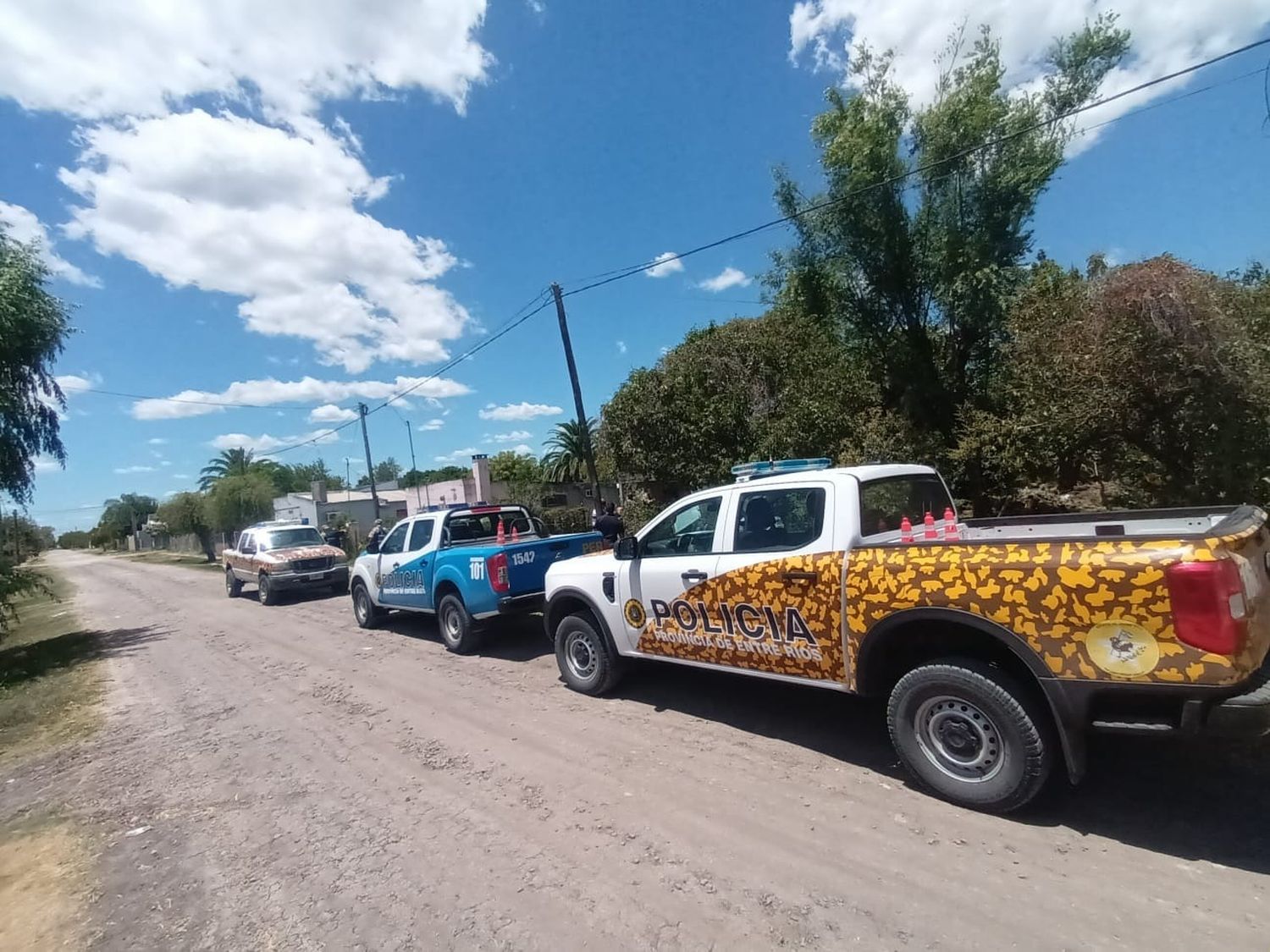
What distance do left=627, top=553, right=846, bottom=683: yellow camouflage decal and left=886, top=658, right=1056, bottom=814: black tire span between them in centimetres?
50

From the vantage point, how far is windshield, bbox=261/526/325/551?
17.7 meters

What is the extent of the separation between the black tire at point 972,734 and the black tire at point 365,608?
9537 mm

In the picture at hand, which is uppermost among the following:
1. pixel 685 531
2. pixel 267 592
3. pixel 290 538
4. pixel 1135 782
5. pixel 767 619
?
pixel 290 538

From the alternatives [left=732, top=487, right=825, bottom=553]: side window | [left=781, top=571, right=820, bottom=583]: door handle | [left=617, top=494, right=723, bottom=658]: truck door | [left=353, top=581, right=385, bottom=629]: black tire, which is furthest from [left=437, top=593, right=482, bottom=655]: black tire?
[left=781, top=571, right=820, bottom=583]: door handle

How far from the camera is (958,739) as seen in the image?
3.92 m

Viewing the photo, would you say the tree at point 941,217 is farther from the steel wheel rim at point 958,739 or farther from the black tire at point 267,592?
the black tire at point 267,592

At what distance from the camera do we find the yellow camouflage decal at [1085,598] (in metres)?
3.11

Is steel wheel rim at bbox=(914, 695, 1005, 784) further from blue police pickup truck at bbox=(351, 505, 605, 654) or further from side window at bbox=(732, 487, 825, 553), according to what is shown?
blue police pickup truck at bbox=(351, 505, 605, 654)

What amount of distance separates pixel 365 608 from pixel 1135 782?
1071cm

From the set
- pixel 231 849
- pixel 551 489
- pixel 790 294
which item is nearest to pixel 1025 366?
pixel 790 294

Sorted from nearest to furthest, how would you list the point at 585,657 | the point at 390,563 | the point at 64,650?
the point at 585,657 → the point at 390,563 → the point at 64,650

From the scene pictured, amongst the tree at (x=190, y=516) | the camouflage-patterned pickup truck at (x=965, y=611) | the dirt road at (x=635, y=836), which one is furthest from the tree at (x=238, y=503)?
the camouflage-patterned pickup truck at (x=965, y=611)

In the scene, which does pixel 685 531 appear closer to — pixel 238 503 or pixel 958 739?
pixel 958 739

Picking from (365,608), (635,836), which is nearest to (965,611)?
(635,836)
